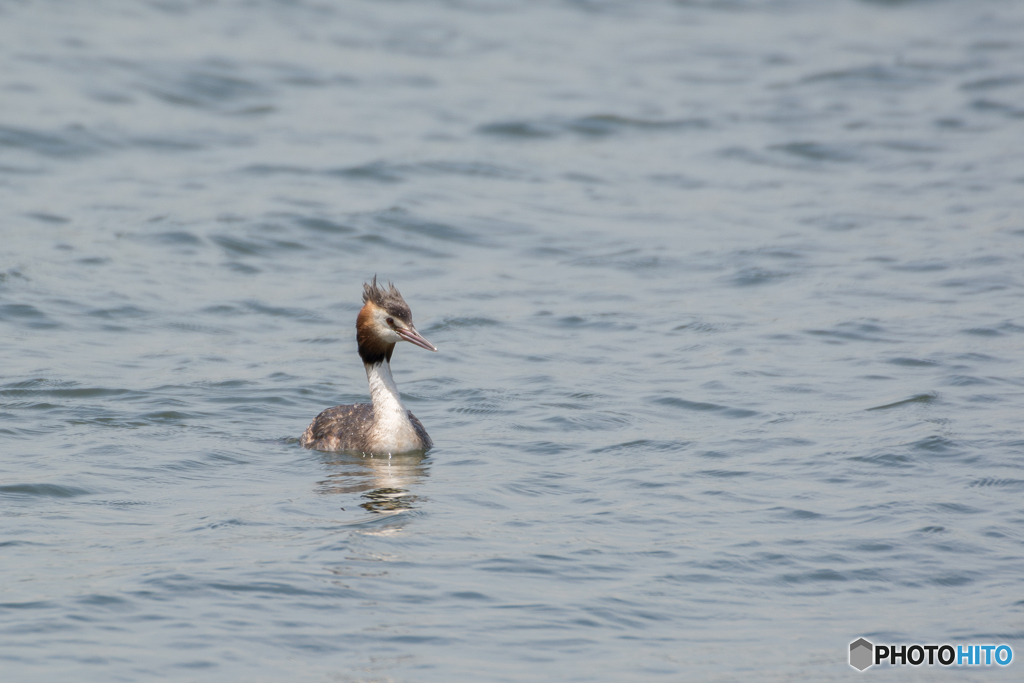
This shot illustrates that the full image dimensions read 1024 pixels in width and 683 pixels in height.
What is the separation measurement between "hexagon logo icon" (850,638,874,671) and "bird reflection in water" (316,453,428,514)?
360 centimetres

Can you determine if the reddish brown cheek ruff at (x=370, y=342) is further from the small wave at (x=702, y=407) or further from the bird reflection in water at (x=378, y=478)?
the small wave at (x=702, y=407)

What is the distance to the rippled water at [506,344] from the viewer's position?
26.0ft

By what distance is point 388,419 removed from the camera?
1142 centimetres

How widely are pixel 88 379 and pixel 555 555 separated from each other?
6294 mm

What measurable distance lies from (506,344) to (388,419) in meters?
3.59

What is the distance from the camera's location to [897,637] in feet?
25.1

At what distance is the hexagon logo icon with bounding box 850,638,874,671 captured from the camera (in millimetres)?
7391

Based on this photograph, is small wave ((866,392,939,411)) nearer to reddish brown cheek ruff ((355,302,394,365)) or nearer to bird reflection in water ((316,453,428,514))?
bird reflection in water ((316,453,428,514))

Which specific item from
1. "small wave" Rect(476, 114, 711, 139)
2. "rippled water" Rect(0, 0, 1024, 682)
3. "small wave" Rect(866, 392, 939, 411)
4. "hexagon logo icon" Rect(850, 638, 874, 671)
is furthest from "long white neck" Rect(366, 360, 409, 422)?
"small wave" Rect(476, 114, 711, 139)

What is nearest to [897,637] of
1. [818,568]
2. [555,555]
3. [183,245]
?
[818,568]

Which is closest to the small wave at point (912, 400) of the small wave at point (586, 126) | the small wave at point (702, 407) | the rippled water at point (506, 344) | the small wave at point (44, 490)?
the rippled water at point (506, 344)

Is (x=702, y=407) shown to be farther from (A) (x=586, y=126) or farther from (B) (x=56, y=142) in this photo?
(B) (x=56, y=142)

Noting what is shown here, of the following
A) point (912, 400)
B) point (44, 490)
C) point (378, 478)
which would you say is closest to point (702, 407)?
point (912, 400)

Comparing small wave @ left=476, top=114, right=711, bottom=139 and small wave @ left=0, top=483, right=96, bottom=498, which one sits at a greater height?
small wave @ left=476, top=114, right=711, bottom=139
